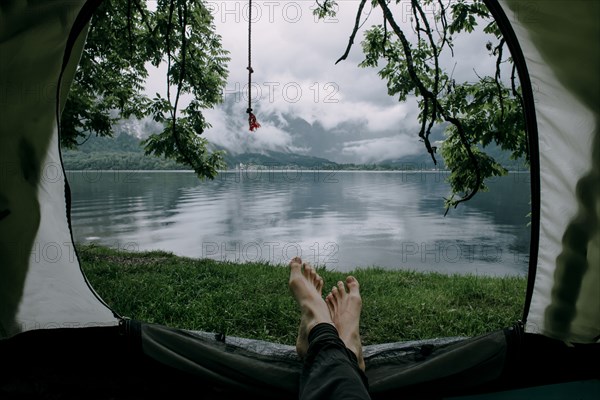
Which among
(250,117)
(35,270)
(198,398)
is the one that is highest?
(250,117)

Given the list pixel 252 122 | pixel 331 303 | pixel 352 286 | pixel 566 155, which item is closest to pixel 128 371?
pixel 331 303

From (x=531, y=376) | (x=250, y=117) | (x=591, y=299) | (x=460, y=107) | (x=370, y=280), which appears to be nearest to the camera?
(x=591, y=299)

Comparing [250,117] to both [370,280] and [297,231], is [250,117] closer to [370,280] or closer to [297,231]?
[370,280]

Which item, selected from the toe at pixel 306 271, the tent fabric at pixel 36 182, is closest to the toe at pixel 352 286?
the toe at pixel 306 271

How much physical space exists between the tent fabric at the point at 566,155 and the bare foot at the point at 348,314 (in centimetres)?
86

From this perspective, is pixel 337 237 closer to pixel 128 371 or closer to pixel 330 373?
pixel 128 371

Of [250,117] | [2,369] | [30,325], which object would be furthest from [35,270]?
[250,117]

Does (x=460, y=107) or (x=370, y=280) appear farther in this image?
(x=370, y=280)

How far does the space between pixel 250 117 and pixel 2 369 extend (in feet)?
6.01

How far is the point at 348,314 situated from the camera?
201 centimetres

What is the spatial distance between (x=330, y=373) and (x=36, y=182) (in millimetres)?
1435

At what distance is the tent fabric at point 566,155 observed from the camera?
1106 millimetres

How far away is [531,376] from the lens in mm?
1585

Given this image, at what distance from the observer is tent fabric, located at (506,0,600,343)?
1.11m
